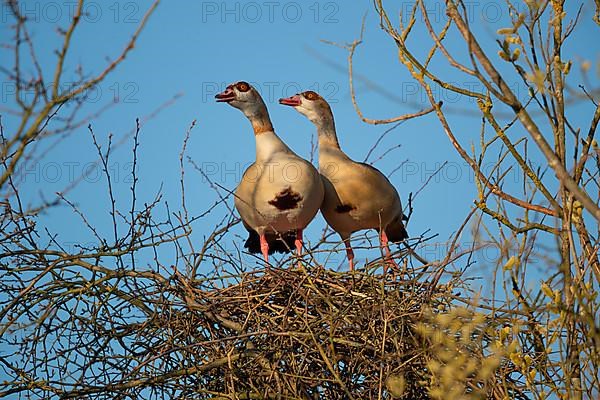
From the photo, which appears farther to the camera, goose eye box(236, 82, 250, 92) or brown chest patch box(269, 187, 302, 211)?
goose eye box(236, 82, 250, 92)

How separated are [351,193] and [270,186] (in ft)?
2.02

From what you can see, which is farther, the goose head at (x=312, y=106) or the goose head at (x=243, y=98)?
the goose head at (x=312, y=106)

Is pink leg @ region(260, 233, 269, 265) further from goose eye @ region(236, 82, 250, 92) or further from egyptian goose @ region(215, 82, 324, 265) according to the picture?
goose eye @ region(236, 82, 250, 92)

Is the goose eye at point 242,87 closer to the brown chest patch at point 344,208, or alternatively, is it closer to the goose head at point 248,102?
the goose head at point 248,102

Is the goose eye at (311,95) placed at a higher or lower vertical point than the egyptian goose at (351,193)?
higher

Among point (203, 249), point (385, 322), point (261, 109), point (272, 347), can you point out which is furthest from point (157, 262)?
point (261, 109)

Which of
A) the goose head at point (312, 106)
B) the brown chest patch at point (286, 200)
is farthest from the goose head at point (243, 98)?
the brown chest patch at point (286, 200)

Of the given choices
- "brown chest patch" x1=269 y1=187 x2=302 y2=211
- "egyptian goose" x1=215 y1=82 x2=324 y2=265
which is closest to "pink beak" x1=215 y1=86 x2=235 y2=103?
"egyptian goose" x1=215 y1=82 x2=324 y2=265

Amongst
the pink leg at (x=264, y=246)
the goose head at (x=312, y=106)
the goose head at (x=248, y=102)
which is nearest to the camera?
the pink leg at (x=264, y=246)

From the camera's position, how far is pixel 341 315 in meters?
4.13

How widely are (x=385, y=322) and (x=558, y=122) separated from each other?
155cm

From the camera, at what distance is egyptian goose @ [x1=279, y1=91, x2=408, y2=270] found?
5.79 metres

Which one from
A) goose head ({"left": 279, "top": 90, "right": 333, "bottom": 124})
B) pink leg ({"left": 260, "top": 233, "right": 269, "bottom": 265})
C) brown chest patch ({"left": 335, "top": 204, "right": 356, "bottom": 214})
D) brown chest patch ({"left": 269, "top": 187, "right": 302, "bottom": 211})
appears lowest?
pink leg ({"left": 260, "top": 233, "right": 269, "bottom": 265})

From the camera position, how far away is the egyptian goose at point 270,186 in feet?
17.7
